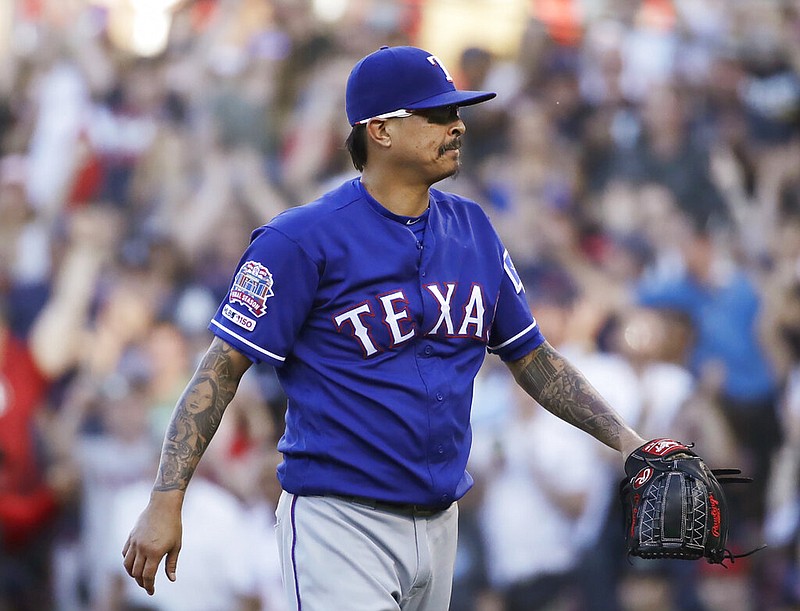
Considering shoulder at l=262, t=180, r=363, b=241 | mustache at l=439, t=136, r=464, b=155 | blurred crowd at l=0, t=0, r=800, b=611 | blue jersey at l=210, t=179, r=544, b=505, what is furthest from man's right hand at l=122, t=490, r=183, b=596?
blurred crowd at l=0, t=0, r=800, b=611

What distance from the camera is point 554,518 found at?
7.35 m

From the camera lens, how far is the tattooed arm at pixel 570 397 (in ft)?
11.1

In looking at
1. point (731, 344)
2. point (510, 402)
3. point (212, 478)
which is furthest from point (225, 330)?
point (731, 344)

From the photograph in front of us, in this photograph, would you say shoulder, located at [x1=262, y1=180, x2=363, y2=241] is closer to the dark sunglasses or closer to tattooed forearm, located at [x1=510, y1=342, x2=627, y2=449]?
the dark sunglasses

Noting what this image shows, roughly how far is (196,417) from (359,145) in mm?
964

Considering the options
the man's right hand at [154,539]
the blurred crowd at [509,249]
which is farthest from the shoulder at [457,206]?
the blurred crowd at [509,249]

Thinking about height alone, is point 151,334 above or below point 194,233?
below

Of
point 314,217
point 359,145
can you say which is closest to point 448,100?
point 359,145

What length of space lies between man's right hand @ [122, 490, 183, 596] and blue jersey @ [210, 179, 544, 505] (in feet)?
1.19

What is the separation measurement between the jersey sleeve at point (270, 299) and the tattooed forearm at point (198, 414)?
7 cm

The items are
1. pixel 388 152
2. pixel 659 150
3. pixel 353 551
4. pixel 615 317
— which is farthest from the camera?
pixel 659 150

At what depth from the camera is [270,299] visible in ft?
10.2

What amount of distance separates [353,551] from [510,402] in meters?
4.36

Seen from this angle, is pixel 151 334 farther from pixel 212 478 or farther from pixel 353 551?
pixel 353 551
